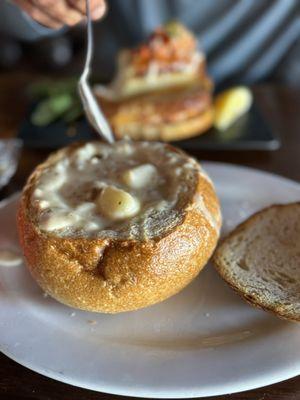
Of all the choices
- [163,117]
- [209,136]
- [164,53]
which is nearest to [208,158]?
[209,136]

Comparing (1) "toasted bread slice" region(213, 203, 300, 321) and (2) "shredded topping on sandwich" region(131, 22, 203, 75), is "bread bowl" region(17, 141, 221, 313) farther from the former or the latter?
(2) "shredded topping on sandwich" region(131, 22, 203, 75)

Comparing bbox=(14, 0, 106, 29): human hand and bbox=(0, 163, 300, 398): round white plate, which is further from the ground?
bbox=(14, 0, 106, 29): human hand

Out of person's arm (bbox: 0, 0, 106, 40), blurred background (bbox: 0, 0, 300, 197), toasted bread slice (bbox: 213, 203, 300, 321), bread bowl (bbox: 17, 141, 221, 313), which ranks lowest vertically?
blurred background (bbox: 0, 0, 300, 197)

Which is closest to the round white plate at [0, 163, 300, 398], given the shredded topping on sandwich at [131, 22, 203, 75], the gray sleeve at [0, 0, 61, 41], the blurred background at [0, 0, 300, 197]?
the blurred background at [0, 0, 300, 197]

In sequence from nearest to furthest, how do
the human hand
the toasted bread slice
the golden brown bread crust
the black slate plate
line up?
the toasted bread slice < the human hand < the black slate plate < the golden brown bread crust

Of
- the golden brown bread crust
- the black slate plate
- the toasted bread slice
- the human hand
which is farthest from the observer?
the golden brown bread crust

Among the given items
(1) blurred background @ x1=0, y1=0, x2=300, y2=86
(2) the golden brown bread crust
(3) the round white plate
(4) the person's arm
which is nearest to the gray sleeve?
(1) blurred background @ x1=0, y1=0, x2=300, y2=86

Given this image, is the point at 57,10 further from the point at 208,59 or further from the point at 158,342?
the point at 208,59

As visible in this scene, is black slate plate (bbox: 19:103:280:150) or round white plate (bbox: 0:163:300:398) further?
black slate plate (bbox: 19:103:280:150)
